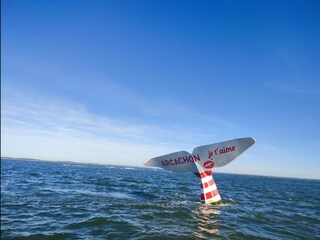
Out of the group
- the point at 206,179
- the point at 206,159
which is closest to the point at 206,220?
the point at 206,179

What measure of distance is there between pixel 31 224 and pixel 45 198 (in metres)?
6.13

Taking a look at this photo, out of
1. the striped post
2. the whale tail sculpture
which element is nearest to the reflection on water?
the striped post

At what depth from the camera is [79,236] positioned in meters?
9.04

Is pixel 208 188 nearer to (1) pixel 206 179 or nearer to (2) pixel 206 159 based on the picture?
(1) pixel 206 179

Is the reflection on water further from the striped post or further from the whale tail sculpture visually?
the whale tail sculpture

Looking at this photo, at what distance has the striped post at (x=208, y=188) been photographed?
1535cm

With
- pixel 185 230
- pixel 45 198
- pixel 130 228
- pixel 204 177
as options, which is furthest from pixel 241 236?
pixel 45 198

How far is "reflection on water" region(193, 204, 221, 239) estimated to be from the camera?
1024cm

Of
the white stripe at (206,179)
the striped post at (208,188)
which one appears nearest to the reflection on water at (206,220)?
the striped post at (208,188)

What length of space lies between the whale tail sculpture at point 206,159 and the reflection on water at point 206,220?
101cm

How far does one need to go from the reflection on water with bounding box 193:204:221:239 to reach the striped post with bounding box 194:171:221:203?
442 mm

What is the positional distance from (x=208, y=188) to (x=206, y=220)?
12.4 ft

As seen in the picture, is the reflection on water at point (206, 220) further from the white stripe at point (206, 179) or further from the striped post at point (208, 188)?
the white stripe at point (206, 179)

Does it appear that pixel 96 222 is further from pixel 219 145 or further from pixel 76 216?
pixel 219 145
